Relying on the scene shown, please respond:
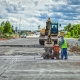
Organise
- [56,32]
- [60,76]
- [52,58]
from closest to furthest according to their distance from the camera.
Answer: [60,76], [52,58], [56,32]

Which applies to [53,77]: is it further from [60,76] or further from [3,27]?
[3,27]

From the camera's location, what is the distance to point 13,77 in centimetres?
1275

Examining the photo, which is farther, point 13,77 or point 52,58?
point 52,58

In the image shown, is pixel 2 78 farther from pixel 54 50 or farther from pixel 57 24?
pixel 57 24

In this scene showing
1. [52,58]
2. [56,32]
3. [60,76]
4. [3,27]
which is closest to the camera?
[60,76]

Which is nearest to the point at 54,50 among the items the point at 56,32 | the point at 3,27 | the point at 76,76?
the point at 76,76

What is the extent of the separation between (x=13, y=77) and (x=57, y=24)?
93.6 feet

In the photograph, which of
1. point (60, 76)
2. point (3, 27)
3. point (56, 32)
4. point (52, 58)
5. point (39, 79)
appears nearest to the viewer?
point (39, 79)

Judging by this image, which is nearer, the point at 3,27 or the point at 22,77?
the point at 22,77

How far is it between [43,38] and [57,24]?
2.99 m

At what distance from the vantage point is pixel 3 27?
128 m

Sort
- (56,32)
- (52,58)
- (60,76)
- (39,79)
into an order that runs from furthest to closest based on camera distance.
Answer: (56,32), (52,58), (60,76), (39,79)

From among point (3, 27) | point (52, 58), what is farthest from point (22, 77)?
point (3, 27)

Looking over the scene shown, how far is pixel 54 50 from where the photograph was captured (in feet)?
74.0
